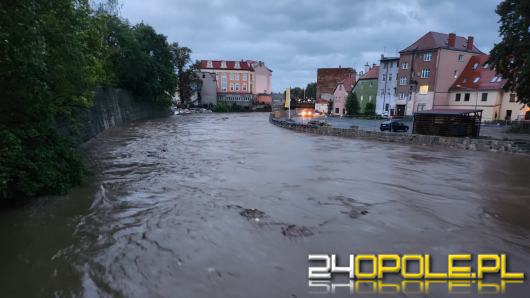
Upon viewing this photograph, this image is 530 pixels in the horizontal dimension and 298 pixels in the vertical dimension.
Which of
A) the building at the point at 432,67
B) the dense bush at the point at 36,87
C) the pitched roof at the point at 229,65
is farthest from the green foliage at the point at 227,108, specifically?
the dense bush at the point at 36,87

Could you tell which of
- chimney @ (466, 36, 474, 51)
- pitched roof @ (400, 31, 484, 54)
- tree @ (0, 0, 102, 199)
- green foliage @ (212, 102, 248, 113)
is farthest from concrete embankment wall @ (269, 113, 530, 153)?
green foliage @ (212, 102, 248, 113)

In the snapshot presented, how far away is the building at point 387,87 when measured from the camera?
194 feet

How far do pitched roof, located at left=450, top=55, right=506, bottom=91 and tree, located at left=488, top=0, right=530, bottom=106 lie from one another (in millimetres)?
20125

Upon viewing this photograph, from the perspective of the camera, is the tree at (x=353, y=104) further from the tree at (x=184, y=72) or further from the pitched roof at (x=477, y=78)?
the tree at (x=184, y=72)

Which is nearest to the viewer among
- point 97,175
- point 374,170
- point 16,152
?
point 16,152

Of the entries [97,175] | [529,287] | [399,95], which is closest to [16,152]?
[97,175]

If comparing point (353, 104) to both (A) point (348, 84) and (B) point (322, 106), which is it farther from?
(B) point (322, 106)

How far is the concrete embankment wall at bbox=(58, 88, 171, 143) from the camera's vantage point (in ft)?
74.2

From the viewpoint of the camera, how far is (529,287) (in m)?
5.84

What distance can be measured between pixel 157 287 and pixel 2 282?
2.65 metres

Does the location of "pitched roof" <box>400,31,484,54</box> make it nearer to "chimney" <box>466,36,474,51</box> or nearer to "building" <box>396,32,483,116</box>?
"building" <box>396,32,483,116</box>

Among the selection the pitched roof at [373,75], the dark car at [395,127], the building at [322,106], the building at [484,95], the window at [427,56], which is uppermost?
the window at [427,56]

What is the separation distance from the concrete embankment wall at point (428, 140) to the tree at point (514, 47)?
17.4 ft

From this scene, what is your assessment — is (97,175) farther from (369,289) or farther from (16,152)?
(369,289)
